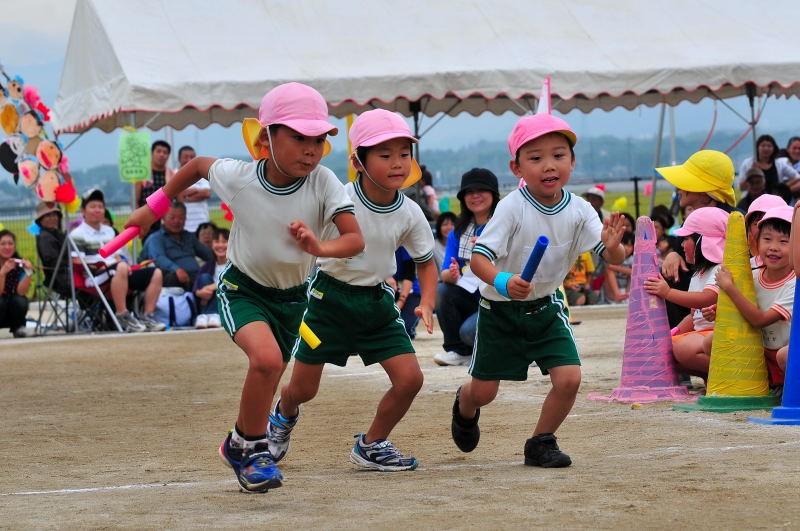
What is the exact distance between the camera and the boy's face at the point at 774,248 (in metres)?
7.55

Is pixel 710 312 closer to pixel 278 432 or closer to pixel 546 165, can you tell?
pixel 546 165

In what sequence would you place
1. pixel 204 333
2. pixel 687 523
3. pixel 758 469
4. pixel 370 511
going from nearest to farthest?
pixel 687 523, pixel 370 511, pixel 758 469, pixel 204 333

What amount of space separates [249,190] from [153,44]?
1143 cm

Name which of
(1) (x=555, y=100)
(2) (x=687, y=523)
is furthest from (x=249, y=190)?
(1) (x=555, y=100)

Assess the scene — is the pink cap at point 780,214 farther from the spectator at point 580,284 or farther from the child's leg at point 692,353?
the spectator at point 580,284

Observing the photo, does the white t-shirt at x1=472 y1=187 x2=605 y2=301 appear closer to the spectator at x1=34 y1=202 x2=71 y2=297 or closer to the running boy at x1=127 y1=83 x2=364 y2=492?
the running boy at x1=127 y1=83 x2=364 y2=492

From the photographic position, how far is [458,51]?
1762 centimetres

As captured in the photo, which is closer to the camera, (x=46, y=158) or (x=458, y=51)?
(x=46, y=158)

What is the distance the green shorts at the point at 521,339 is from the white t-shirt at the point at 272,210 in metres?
1.03

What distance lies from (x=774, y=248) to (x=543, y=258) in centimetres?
198

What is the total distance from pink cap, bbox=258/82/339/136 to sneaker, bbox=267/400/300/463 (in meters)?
1.59

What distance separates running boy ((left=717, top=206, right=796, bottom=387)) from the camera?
24.7ft

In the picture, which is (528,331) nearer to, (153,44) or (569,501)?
(569,501)

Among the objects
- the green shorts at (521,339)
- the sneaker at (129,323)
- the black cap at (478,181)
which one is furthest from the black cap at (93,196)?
the green shorts at (521,339)
